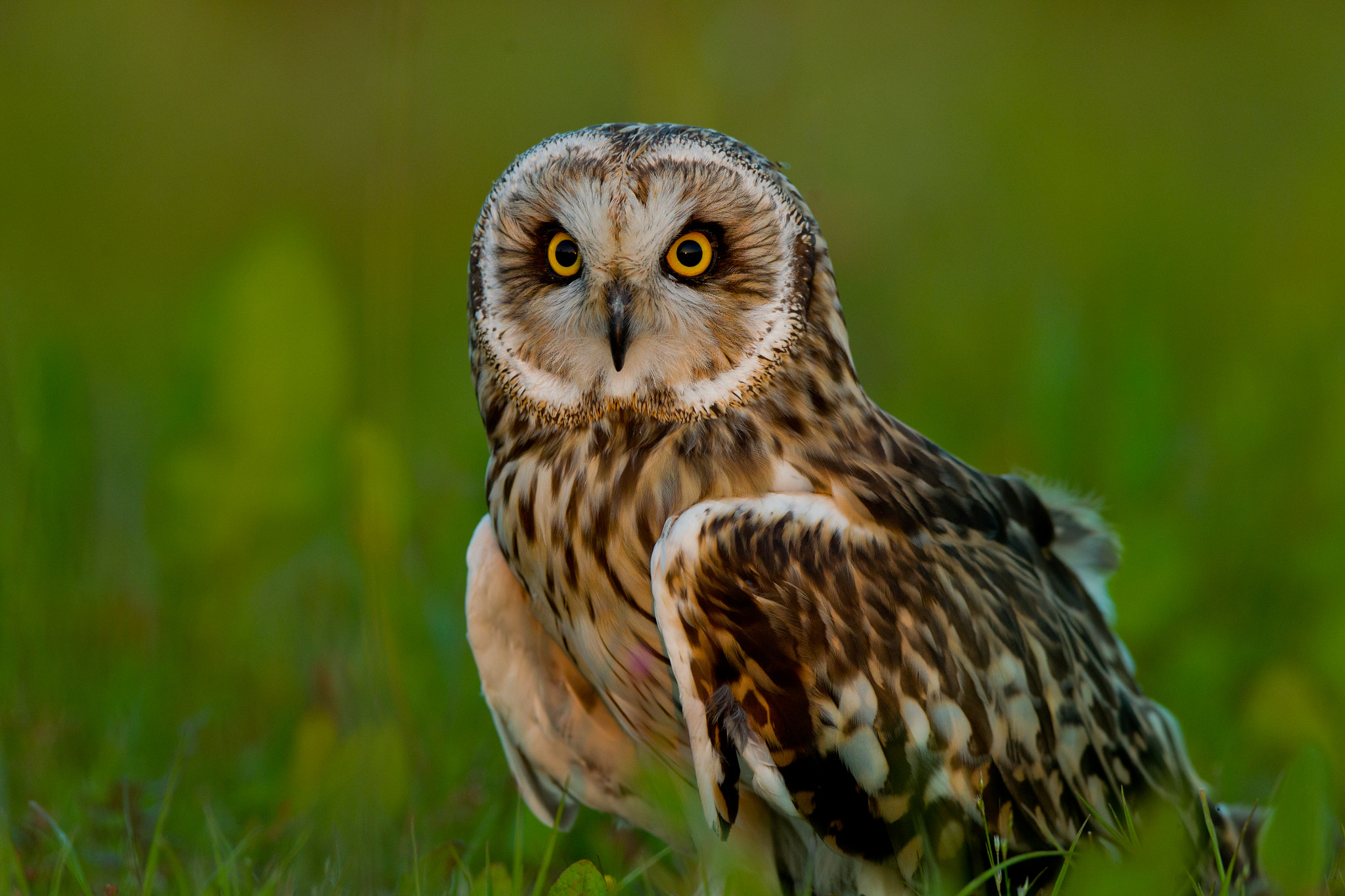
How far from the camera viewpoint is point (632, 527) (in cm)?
212

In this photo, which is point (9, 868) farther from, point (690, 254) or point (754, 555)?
point (690, 254)

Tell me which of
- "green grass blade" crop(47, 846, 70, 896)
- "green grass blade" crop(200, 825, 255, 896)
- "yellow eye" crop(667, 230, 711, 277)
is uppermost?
"yellow eye" crop(667, 230, 711, 277)

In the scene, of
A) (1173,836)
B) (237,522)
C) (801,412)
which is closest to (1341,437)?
(801,412)

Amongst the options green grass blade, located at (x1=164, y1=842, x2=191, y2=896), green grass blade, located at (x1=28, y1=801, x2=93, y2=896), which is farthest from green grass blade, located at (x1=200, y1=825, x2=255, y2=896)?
green grass blade, located at (x1=28, y1=801, x2=93, y2=896)

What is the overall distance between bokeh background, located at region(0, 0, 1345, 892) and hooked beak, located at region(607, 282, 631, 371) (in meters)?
0.39

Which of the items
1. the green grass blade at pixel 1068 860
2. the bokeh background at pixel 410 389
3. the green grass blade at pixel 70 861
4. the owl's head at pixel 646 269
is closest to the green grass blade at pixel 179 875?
the bokeh background at pixel 410 389

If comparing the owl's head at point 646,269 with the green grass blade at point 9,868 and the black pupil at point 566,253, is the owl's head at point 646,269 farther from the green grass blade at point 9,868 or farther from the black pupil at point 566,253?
the green grass blade at point 9,868

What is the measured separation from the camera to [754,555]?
6.31ft

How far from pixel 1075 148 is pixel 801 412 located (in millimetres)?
6065

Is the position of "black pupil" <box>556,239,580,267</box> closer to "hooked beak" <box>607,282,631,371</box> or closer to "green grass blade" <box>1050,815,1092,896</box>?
"hooked beak" <box>607,282,631,371</box>

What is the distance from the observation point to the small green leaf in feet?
6.47

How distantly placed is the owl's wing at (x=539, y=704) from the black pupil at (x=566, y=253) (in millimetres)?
605

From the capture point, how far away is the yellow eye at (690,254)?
6.86 ft

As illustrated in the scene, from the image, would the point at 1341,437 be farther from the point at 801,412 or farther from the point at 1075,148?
the point at 1075,148
